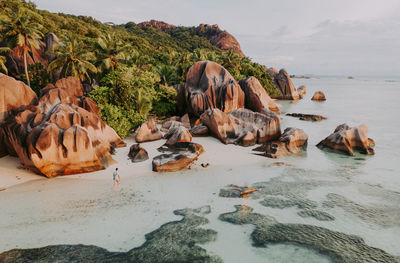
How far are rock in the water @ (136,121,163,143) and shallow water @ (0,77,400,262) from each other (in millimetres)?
2671

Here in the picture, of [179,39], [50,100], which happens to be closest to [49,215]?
[50,100]

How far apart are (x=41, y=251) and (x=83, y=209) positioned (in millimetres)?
2427

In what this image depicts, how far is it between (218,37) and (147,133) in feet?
334

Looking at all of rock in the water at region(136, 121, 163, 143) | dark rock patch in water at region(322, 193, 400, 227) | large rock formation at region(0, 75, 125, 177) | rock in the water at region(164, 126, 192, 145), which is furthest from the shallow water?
rock in the water at region(136, 121, 163, 143)

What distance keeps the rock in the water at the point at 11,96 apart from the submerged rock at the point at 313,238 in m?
14.7

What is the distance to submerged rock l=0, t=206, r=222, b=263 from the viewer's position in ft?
25.9

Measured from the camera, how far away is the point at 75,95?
1933 centimetres

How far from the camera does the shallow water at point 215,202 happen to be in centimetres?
870

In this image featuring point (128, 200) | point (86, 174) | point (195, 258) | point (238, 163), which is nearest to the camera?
point (195, 258)

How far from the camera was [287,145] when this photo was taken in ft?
60.0

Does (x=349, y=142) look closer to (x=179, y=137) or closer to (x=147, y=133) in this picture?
(x=179, y=137)

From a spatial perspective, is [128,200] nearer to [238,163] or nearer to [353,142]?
[238,163]

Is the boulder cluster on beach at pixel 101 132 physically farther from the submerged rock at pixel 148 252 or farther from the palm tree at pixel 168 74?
the submerged rock at pixel 148 252

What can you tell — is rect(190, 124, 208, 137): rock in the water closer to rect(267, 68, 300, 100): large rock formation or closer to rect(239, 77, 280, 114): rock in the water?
rect(239, 77, 280, 114): rock in the water
